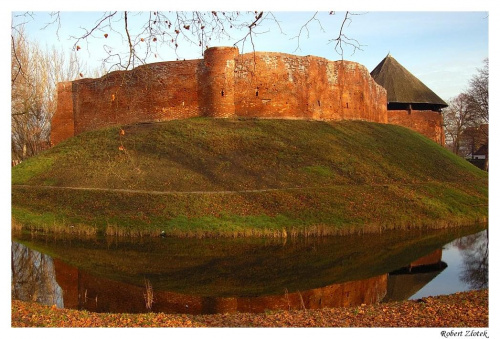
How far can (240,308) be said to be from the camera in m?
7.69

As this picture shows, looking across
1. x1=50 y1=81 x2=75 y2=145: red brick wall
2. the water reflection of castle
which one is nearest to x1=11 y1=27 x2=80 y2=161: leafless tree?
x1=50 y1=81 x2=75 y2=145: red brick wall

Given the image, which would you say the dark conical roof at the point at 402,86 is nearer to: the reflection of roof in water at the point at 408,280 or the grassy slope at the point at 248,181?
the grassy slope at the point at 248,181

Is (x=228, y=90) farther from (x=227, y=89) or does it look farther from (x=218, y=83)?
(x=218, y=83)

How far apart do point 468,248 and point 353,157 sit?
786 cm

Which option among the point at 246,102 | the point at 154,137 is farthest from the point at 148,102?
the point at 246,102

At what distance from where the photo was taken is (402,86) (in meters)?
32.2

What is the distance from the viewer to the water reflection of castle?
765cm

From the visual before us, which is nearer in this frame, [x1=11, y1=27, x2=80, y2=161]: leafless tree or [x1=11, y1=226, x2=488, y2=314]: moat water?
[x1=11, y1=226, x2=488, y2=314]: moat water

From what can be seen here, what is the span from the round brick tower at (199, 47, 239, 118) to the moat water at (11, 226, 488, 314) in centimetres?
1104

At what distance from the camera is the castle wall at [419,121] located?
30719 millimetres

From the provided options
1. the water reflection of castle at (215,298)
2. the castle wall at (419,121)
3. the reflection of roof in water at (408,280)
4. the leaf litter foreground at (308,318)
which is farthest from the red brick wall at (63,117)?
the reflection of roof in water at (408,280)

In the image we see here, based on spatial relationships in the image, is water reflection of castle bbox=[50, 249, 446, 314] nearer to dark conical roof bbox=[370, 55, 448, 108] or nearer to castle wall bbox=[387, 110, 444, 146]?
castle wall bbox=[387, 110, 444, 146]

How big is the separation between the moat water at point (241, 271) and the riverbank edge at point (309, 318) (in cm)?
109

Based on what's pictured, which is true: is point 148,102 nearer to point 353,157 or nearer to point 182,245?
point 353,157
